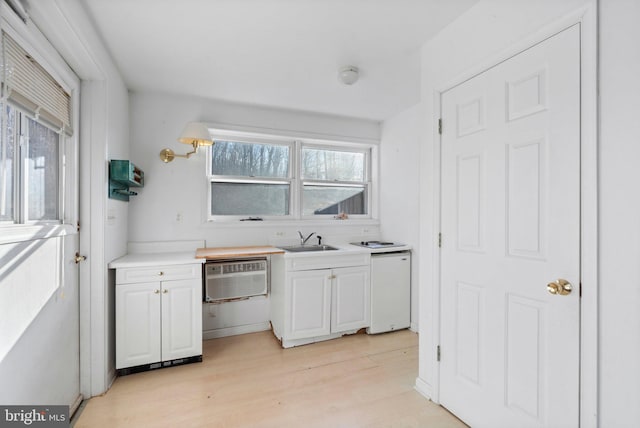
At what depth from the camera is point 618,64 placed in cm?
113

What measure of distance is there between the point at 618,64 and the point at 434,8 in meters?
0.96

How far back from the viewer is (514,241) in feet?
5.00

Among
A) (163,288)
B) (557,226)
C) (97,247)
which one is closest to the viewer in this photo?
(557,226)

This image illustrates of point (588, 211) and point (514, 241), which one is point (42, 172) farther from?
point (588, 211)

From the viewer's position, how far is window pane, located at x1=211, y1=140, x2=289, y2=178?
325 cm

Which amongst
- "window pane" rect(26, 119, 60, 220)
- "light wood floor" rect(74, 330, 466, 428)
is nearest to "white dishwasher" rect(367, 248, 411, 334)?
"light wood floor" rect(74, 330, 466, 428)

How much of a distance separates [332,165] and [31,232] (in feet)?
9.50

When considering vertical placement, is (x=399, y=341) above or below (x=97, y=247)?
below

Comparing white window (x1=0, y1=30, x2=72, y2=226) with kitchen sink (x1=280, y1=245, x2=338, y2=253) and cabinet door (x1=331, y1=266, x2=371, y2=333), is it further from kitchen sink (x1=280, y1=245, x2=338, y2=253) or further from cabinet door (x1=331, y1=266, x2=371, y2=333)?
cabinet door (x1=331, y1=266, x2=371, y2=333)

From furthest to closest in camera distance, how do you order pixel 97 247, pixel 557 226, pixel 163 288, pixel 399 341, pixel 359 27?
1. pixel 399 341
2. pixel 163 288
3. pixel 97 247
4. pixel 359 27
5. pixel 557 226

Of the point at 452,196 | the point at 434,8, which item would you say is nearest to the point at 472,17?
the point at 434,8

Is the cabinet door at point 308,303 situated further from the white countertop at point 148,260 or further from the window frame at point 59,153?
the window frame at point 59,153

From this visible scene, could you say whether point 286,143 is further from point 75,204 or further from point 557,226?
point 557,226

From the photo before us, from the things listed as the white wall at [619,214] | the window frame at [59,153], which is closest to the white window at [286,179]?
the window frame at [59,153]
